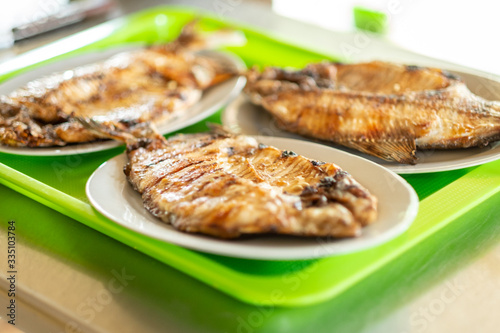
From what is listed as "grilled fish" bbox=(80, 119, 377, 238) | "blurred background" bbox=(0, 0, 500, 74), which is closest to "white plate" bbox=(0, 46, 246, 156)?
"grilled fish" bbox=(80, 119, 377, 238)

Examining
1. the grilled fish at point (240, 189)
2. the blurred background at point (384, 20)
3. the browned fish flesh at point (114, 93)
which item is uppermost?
the grilled fish at point (240, 189)

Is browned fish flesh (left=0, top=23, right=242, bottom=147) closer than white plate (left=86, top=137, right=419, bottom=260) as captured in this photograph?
No

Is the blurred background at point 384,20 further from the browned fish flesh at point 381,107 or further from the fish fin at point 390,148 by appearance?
the fish fin at point 390,148

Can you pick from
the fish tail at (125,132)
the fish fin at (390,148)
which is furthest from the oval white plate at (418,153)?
the fish tail at (125,132)

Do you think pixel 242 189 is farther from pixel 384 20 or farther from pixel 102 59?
pixel 384 20

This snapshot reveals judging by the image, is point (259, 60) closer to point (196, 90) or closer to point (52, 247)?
point (196, 90)

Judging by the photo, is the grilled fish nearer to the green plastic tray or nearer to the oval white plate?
the green plastic tray

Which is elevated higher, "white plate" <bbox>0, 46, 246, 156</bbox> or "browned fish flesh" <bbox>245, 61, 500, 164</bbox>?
"browned fish flesh" <bbox>245, 61, 500, 164</bbox>

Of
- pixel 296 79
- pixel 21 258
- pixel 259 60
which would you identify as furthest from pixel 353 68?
pixel 21 258
